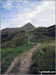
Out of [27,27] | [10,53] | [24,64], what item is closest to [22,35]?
[27,27]

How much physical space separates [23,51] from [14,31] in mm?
456

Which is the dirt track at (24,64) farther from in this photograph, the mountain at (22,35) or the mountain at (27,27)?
the mountain at (27,27)

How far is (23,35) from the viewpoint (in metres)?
3.61

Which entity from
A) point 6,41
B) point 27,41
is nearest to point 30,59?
point 27,41

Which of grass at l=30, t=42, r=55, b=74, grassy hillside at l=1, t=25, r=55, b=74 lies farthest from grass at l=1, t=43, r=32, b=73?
grass at l=30, t=42, r=55, b=74

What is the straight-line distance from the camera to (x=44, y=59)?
3.41 metres

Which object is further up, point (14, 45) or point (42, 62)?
point (14, 45)

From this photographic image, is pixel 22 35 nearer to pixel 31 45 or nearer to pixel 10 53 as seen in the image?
pixel 31 45

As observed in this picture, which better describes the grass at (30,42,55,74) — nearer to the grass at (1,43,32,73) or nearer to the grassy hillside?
the grassy hillside

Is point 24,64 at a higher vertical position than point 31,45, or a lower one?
lower

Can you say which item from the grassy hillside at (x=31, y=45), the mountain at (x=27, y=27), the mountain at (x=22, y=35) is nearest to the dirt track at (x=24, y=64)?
the grassy hillside at (x=31, y=45)

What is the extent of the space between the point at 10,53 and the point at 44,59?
2.37ft

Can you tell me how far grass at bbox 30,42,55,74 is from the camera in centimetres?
336

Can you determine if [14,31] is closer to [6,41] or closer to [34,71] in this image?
[6,41]
